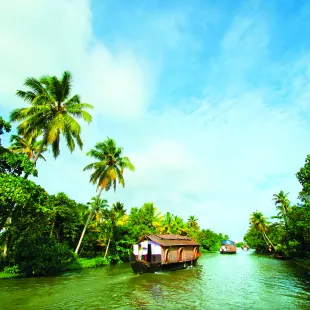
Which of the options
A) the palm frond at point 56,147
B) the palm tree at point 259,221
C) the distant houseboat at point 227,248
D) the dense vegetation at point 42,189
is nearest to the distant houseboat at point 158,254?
the dense vegetation at point 42,189

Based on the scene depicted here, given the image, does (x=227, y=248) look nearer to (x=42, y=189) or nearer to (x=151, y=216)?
(x=151, y=216)

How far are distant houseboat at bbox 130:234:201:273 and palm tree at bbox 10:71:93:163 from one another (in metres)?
10.0

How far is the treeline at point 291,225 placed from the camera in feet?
68.3

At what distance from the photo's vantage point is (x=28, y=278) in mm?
17859

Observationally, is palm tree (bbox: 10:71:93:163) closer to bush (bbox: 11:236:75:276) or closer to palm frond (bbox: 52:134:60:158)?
palm frond (bbox: 52:134:60:158)

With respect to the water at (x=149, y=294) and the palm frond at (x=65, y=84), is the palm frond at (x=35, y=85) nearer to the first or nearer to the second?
the palm frond at (x=65, y=84)

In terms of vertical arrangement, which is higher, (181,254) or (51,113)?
(51,113)

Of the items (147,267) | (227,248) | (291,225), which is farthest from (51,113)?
(227,248)

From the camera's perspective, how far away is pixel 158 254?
69.3 ft

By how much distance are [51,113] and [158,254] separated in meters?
13.8

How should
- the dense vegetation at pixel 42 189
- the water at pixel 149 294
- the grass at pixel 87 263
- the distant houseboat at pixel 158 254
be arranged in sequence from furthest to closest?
the grass at pixel 87 263 → the distant houseboat at pixel 158 254 → the dense vegetation at pixel 42 189 → the water at pixel 149 294

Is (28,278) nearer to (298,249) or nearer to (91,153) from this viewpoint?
(91,153)

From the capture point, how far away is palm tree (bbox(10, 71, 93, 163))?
18.0 metres

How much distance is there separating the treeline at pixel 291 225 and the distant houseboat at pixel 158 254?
10576 mm
